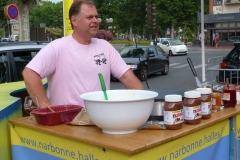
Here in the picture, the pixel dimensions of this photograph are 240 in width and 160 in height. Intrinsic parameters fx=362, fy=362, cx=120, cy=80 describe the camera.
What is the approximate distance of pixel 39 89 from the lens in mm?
2748

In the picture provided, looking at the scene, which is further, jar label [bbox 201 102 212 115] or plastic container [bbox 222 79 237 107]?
plastic container [bbox 222 79 237 107]

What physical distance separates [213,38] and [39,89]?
4338 cm

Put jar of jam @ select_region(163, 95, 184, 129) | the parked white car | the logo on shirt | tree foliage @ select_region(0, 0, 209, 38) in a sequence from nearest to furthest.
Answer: jar of jam @ select_region(163, 95, 184, 129)
the logo on shirt
the parked white car
tree foliage @ select_region(0, 0, 209, 38)

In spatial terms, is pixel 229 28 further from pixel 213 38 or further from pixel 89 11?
pixel 89 11

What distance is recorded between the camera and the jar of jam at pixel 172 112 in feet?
7.49

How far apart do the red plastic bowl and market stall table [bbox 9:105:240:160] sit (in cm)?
4

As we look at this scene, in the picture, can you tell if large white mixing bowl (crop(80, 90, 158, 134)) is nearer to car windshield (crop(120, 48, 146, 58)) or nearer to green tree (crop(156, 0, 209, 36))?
car windshield (crop(120, 48, 146, 58))

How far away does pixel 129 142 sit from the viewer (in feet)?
6.81

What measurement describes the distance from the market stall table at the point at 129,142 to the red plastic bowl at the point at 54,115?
0.14 ft

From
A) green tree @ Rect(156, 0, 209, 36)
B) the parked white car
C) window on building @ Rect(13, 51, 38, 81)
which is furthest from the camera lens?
green tree @ Rect(156, 0, 209, 36)

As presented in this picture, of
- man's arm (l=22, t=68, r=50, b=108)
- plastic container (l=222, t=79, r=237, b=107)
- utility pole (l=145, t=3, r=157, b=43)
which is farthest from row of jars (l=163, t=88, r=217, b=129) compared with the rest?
utility pole (l=145, t=3, r=157, b=43)

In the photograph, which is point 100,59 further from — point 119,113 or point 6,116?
point 119,113

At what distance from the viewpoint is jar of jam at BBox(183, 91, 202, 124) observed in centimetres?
242

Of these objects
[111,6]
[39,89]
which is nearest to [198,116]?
[39,89]
